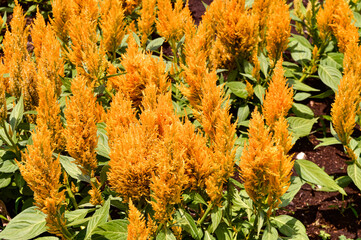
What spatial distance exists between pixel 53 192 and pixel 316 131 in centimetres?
340

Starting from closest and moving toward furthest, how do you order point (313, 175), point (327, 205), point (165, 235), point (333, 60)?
point (165, 235) < point (313, 175) < point (327, 205) < point (333, 60)

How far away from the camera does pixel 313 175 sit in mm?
3316

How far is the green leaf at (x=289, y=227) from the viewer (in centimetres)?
299

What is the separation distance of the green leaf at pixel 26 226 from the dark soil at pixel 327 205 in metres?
2.03

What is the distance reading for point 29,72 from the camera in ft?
10.2

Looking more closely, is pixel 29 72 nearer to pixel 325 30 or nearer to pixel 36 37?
pixel 36 37

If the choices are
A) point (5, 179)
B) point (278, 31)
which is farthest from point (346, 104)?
point (5, 179)

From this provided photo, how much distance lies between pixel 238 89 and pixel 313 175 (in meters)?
1.36

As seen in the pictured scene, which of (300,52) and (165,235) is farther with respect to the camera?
(300,52)

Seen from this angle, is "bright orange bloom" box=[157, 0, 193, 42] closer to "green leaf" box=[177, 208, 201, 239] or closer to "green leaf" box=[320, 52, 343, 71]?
"green leaf" box=[320, 52, 343, 71]

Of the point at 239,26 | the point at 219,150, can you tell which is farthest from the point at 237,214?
the point at 239,26

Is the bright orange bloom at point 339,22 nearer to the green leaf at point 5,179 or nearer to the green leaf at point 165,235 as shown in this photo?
the green leaf at point 165,235

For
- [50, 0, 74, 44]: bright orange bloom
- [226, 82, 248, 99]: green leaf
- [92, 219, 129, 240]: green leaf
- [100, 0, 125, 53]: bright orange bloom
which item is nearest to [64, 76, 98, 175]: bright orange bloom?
[92, 219, 129, 240]: green leaf

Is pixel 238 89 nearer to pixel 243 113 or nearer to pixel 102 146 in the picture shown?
pixel 243 113
